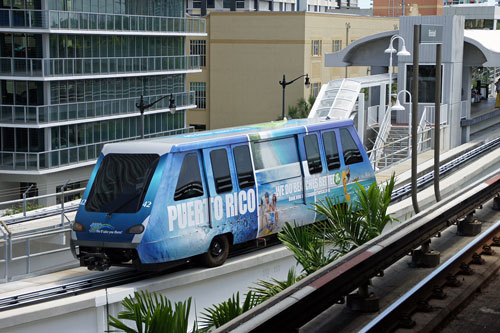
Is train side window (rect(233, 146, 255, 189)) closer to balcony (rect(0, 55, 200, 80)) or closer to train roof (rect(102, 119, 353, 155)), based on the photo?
train roof (rect(102, 119, 353, 155))

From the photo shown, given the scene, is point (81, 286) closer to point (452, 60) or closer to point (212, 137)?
point (212, 137)

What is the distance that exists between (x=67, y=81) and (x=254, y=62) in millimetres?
27374

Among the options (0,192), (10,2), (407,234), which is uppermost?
(10,2)

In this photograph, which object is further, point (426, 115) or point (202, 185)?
point (426, 115)

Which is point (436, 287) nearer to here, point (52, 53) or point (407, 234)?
point (407, 234)

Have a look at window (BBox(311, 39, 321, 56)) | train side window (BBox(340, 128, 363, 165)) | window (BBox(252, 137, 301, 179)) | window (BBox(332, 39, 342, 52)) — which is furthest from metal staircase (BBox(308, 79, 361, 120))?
window (BBox(332, 39, 342, 52))

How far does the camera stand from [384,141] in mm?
35062

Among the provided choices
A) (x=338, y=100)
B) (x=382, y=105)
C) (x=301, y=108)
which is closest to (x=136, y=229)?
(x=338, y=100)

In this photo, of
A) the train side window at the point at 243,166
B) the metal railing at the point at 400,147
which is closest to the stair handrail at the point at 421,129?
the metal railing at the point at 400,147

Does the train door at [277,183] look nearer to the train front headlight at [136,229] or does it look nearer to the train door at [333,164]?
the train door at [333,164]

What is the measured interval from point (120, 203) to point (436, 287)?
6100mm

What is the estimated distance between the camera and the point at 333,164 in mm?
18375

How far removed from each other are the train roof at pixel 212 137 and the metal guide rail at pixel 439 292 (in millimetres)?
5151

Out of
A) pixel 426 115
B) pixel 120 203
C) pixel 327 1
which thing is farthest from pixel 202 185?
pixel 327 1
